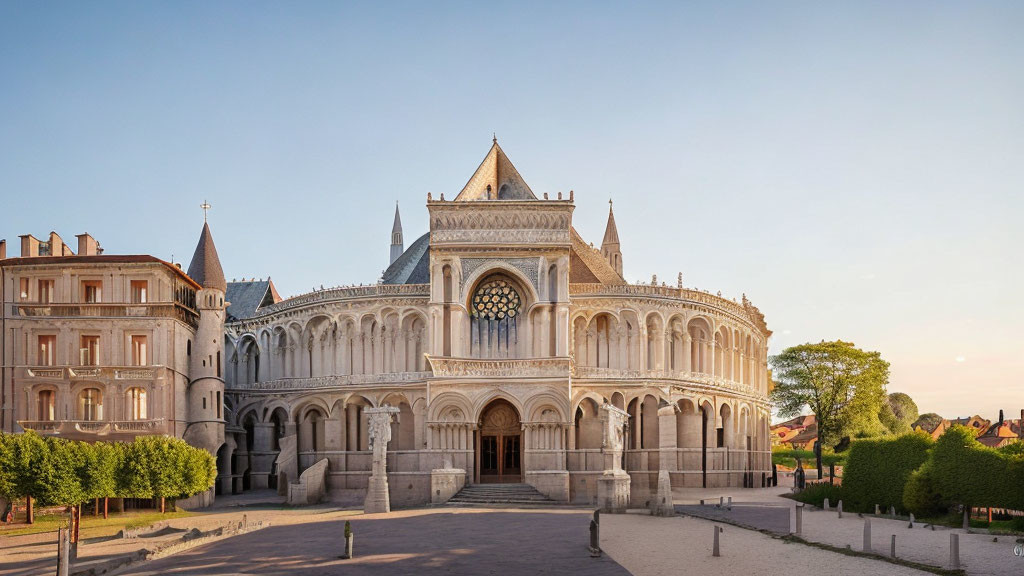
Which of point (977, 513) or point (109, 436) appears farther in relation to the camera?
point (109, 436)

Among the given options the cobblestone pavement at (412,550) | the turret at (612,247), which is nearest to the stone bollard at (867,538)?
the cobblestone pavement at (412,550)

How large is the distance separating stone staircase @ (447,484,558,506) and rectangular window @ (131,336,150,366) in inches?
719

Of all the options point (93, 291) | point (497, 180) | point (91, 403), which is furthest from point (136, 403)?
point (497, 180)

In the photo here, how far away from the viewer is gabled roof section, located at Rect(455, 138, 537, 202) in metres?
60.1

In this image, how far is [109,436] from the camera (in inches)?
1932

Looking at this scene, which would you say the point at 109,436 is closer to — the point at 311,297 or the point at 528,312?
the point at 311,297

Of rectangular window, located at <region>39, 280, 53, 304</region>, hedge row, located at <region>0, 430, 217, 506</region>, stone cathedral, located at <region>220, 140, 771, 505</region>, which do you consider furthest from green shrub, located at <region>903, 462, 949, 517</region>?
rectangular window, located at <region>39, 280, 53, 304</region>

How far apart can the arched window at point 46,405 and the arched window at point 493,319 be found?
23574 millimetres

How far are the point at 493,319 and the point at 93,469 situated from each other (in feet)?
83.4

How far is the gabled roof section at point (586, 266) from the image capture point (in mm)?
66812

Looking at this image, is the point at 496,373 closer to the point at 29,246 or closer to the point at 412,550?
the point at 412,550

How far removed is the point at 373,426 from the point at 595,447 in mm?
16180

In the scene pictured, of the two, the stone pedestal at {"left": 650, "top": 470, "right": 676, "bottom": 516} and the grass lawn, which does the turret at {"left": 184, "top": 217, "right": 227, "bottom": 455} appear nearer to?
the grass lawn

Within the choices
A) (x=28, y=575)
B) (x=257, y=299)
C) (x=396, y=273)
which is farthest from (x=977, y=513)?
(x=257, y=299)
